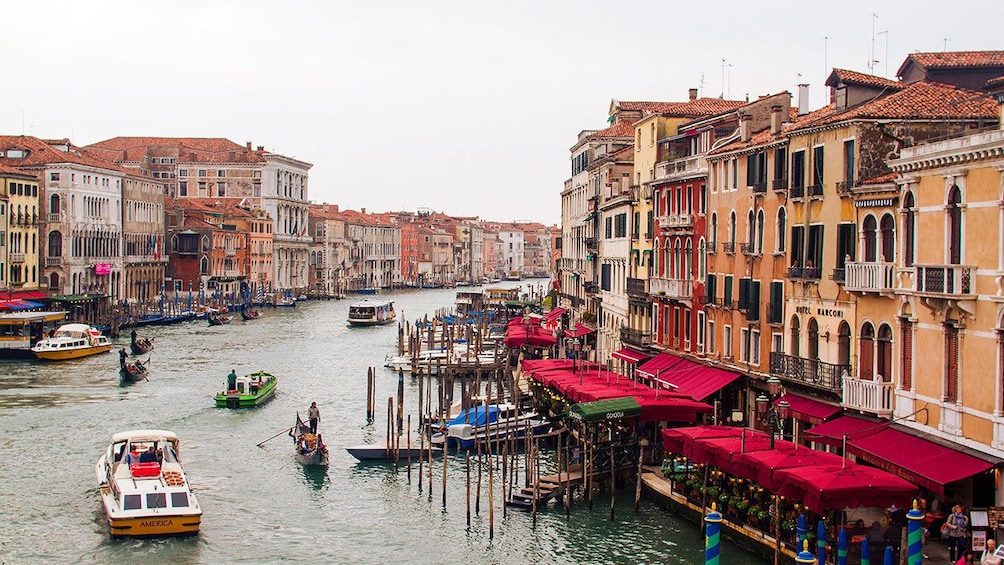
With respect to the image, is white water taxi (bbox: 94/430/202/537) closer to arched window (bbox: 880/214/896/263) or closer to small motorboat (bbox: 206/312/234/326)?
arched window (bbox: 880/214/896/263)

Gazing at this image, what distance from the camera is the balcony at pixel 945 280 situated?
13328mm

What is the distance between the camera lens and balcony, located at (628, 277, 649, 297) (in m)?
26.8

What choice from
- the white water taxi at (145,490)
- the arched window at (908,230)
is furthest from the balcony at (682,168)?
the white water taxi at (145,490)

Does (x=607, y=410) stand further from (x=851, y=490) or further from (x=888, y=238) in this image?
(x=851, y=490)

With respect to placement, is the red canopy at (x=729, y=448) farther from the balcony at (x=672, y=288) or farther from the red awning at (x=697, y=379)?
the balcony at (x=672, y=288)

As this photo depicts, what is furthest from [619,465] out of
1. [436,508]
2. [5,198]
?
[5,198]

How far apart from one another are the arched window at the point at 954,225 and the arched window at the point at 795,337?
477 centimetres

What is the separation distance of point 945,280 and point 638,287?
1383 centimetres

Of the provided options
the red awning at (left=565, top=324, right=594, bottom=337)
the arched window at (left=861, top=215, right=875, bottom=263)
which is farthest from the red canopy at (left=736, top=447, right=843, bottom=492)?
the red awning at (left=565, top=324, right=594, bottom=337)

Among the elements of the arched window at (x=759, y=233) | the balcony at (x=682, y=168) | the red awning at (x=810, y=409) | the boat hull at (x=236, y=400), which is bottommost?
the boat hull at (x=236, y=400)

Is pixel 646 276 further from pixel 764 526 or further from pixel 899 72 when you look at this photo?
pixel 764 526

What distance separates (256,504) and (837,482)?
30.7 ft

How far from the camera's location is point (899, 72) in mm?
19297

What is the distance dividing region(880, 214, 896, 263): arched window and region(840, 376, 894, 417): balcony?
161 cm
